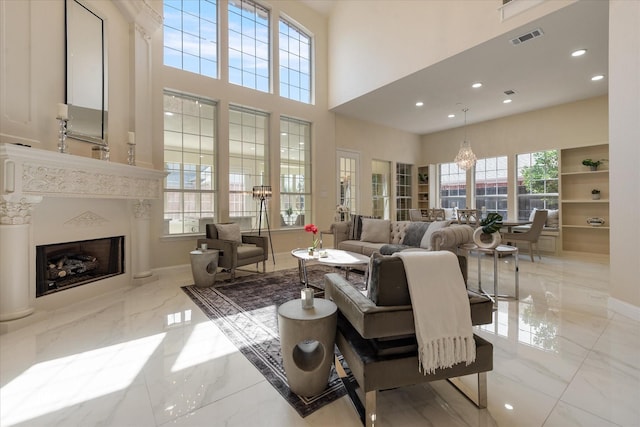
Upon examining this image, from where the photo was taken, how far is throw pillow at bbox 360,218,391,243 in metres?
4.90

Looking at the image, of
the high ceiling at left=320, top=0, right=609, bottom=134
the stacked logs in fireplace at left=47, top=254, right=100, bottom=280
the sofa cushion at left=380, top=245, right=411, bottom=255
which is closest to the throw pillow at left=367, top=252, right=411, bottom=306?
the sofa cushion at left=380, top=245, right=411, bottom=255

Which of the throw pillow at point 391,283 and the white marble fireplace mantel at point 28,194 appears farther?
the white marble fireplace mantel at point 28,194

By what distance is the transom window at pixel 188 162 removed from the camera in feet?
16.0

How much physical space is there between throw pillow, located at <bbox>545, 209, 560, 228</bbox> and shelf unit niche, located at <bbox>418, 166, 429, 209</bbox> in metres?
3.19

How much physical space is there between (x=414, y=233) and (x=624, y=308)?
2331mm

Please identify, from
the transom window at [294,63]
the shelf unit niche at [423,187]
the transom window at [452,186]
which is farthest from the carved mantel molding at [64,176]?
the transom window at [452,186]

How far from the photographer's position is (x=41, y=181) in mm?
2797

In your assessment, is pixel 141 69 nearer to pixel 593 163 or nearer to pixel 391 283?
pixel 391 283

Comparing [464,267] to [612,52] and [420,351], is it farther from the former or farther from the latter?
[612,52]

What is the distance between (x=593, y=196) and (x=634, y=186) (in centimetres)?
394

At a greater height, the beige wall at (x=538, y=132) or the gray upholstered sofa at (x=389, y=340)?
the beige wall at (x=538, y=132)

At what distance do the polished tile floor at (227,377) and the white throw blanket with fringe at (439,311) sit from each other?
15.3 inches

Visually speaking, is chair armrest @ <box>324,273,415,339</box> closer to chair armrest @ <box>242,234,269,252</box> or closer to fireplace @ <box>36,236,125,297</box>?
chair armrest @ <box>242,234,269,252</box>

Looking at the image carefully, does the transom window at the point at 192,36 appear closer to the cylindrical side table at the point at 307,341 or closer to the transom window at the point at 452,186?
the cylindrical side table at the point at 307,341
